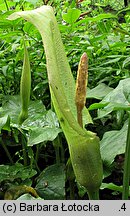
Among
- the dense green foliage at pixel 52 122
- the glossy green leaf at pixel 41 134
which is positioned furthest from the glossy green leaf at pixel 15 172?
the glossy green leaf at pixel 41 134

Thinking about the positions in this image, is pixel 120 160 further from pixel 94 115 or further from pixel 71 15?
pixel 71 15

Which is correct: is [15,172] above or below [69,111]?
below

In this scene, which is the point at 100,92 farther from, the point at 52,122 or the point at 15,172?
the point at 15,172

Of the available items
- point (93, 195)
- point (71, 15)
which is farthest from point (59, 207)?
point (71, 15)

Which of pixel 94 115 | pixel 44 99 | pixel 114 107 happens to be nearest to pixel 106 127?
pixel 94 115

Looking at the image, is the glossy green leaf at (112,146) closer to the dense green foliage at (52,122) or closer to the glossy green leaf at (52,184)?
the dense green foliage at (52,122)
